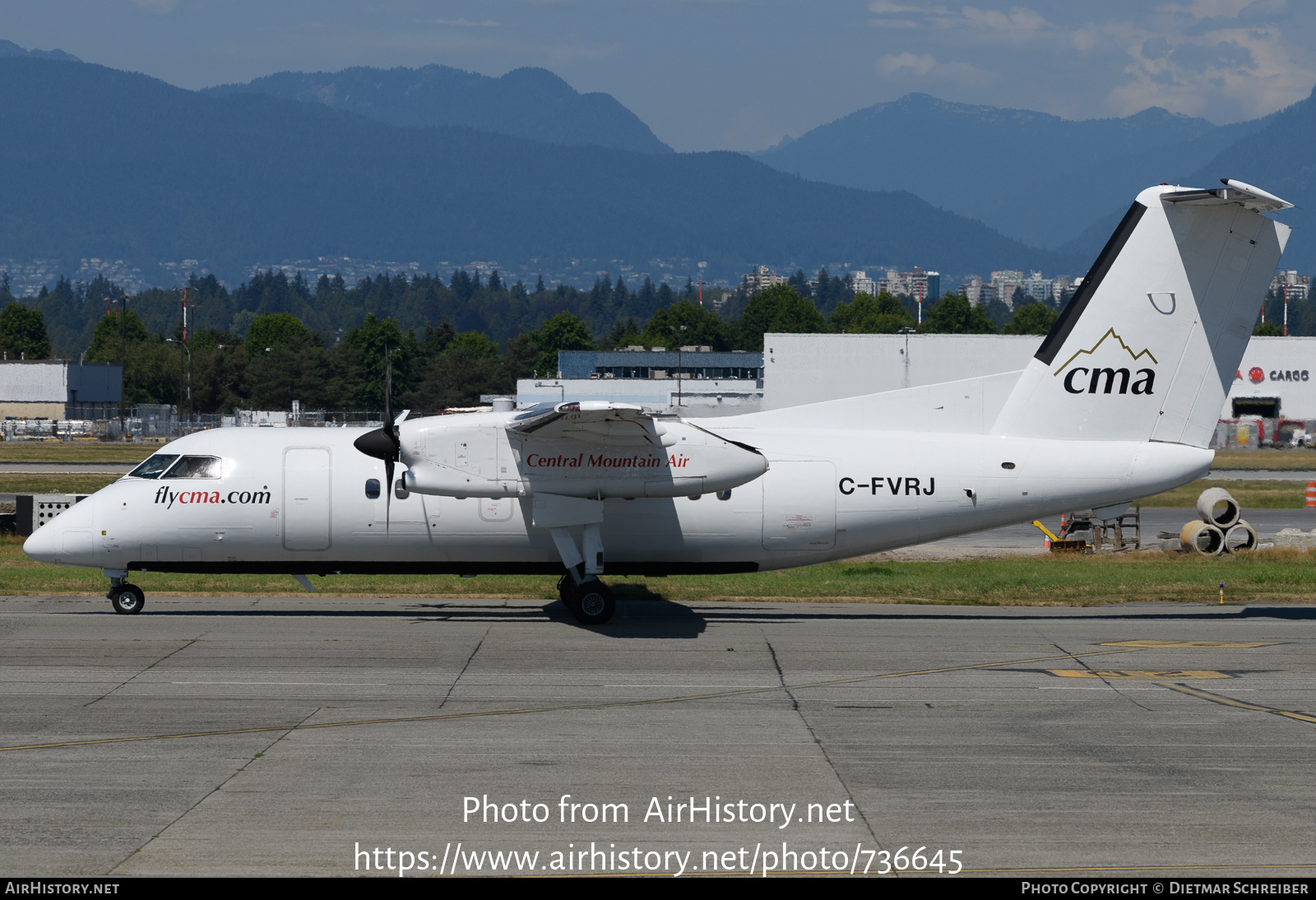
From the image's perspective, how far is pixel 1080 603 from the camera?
2469 centimetres

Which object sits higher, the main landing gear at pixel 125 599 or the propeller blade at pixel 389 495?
the propeller blade at pixel 389 495

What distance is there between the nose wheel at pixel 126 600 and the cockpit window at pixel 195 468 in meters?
2.13

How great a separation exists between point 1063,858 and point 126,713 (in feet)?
34.3

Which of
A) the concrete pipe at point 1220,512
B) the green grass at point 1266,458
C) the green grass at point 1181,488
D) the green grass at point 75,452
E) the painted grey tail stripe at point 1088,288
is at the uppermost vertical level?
the painted grey tail stripe at point 1088,288

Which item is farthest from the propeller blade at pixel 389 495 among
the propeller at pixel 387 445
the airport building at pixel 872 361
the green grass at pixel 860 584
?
the airport building at pixel 872 361

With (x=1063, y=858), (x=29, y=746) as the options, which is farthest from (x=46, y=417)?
(x=1063, y=858)

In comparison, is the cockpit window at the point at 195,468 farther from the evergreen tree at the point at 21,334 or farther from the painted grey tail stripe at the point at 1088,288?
the evergreen tree at the point at 21,334

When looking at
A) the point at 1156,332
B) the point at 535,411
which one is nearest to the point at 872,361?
the point at 1156,332

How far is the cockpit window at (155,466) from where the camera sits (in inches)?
831

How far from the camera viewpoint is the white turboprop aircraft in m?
20.7

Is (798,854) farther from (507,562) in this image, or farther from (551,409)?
(507,562)

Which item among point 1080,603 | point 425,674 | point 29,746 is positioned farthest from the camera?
point 1080,603

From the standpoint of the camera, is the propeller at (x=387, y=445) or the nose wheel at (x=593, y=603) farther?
the nose wheel at (x=593, y=603)

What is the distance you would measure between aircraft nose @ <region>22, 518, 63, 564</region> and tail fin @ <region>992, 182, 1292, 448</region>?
53.4ft
